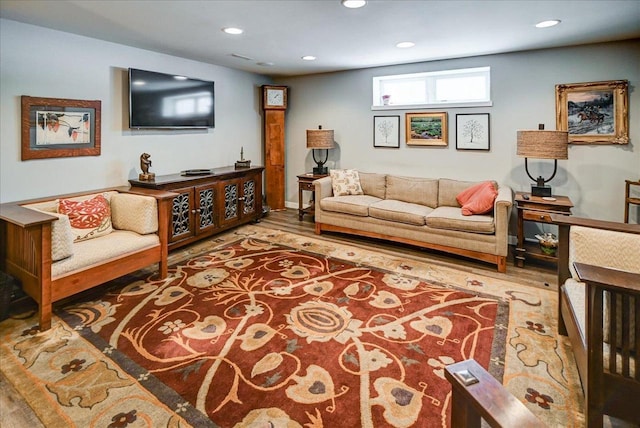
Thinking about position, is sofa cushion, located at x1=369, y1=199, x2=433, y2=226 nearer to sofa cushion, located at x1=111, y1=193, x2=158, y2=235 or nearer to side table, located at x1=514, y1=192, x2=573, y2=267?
side table, located at x1=514, y1=192, x2=573, y2=267

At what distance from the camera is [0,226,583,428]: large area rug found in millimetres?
1753

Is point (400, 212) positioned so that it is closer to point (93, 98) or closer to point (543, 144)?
point (543, 144)

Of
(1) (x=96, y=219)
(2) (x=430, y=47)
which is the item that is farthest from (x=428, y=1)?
(1) (x=96, y=219)

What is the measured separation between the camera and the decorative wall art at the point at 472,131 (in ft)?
14.6

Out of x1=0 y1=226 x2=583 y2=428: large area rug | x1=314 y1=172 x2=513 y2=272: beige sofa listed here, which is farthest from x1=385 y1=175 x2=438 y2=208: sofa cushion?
x1=0 y1=226 x2=583 y2=428: large area rug

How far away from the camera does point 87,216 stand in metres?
3.15

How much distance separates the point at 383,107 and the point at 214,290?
11.7ft

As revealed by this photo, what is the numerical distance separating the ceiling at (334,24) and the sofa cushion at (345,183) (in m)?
1.58

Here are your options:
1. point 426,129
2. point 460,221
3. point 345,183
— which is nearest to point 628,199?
point 460,221

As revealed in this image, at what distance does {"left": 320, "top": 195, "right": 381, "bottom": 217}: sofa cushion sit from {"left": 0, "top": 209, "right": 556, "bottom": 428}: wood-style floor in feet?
1.23

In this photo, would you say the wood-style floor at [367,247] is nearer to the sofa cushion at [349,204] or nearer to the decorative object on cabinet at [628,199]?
the sofa cushion at [349,204]

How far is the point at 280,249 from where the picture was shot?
4.22m

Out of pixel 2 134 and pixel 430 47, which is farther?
pixel 430 47

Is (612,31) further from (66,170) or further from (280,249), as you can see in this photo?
(66,170)
